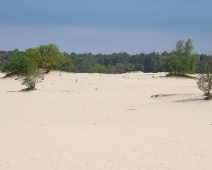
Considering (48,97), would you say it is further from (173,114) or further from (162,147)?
(162,147)

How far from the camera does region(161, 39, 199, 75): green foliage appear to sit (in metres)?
62.1

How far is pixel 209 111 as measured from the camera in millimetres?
24281

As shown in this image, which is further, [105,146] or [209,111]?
[209,111]

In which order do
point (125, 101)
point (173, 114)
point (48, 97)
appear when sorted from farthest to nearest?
point (48, 97) → point (125, 101) → point (173, 114)

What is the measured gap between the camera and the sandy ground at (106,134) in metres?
11.5

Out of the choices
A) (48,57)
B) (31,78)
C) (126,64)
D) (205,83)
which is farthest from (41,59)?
(126,64)

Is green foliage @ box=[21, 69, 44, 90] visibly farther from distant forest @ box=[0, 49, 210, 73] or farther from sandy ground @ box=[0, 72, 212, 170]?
distant forest @ box=[0, 49, 210, 73]

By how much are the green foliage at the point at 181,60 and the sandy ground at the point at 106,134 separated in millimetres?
30677

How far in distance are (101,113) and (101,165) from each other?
45.3 feet

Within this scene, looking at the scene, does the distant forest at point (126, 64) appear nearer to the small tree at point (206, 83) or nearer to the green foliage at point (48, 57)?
the green foliage at point (48, 57)

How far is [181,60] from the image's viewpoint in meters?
62.2

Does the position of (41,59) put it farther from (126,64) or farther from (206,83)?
(126,64)

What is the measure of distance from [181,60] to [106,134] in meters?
48.0

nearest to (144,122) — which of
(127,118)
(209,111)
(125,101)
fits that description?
(127,118)
